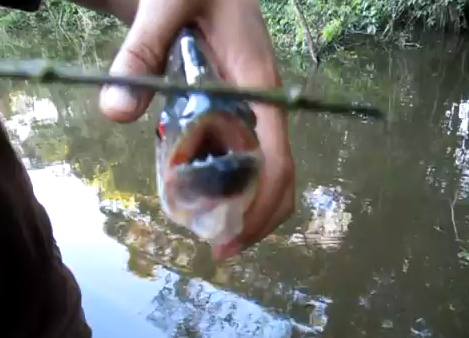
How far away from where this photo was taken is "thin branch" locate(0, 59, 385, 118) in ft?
0.74

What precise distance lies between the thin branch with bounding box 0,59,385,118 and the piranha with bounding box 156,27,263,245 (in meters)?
0.22

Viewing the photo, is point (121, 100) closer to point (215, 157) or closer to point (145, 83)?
point (215, 157)

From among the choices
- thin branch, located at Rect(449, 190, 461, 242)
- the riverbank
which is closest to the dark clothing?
thin branch, located at Rect(449, 190, 461, 242)

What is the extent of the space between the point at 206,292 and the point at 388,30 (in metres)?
6.53

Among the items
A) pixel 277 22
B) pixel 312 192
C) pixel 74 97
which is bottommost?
pixel 74 97

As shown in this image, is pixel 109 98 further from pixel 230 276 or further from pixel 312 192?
pixel 312 192

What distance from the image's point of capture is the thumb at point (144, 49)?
66 cm

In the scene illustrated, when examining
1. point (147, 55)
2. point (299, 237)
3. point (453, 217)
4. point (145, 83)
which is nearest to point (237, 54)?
point (147, 55)

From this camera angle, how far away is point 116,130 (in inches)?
179

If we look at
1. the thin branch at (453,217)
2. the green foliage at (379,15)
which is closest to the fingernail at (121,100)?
the thin branch at (453,217)

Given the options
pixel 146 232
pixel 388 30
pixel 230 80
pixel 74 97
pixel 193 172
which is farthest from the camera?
pixel 388 30

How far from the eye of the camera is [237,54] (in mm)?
765

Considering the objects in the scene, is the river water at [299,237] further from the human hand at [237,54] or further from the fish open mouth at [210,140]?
the fish open mouth at [210,140]

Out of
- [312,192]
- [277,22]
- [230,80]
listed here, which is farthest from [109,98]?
[277,22]
